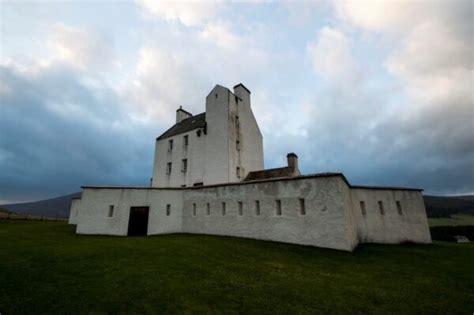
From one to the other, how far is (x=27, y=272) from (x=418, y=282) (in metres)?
15.5

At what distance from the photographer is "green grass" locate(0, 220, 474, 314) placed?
5.81 meters

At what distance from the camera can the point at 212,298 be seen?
20.5ft

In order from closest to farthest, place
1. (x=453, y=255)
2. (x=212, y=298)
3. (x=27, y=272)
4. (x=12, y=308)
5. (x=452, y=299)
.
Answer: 1. (x=12, y=308)
2. (x=212, y=298)
3. (x=452, y=299)
4. (x=27, y=272)
5. (x=453, y=255)

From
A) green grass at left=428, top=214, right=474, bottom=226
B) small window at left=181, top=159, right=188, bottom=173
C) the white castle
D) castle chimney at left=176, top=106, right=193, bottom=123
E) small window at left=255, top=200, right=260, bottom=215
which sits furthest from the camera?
green grass at left=428, top=214, right=474, bottom=226

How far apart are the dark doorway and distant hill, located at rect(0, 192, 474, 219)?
89.2m

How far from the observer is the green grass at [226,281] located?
581cm

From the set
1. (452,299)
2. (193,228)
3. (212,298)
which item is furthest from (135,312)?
(193,228)

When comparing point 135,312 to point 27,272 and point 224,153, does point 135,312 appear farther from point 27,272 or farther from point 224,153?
point 224,153

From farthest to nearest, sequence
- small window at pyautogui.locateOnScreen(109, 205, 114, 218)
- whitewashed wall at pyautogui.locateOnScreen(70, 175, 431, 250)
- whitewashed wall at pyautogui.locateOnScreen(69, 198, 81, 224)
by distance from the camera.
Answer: whitewashed wall at pyautogui.locateOnScreen(69, 198, 81, 224) < small window at pyautogui.locateOnScreen(109, 205, 114, 218) < whitewashed wall at pyautogui.locateOnScreen(70, 175, 431, 250)

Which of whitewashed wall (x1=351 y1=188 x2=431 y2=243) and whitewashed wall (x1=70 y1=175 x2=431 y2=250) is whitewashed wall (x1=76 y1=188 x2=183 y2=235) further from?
whitewashed wall (x1=351 y1=188 x2=431 y2=243)

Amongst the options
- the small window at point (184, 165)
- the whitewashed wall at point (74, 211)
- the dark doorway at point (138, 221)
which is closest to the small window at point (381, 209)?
the dark doorway at point (138, 221)

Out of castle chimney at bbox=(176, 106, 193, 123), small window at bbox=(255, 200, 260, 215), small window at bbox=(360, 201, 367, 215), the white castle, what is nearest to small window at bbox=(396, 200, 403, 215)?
the white castle

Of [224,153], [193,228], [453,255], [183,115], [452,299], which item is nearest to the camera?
[452,299]

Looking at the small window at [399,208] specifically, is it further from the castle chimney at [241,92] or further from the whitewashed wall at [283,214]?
the castle chimney at [241,92]
